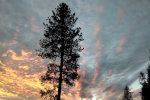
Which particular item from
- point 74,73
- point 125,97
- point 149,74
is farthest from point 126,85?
point 74,73

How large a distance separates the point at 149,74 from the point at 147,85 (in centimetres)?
283

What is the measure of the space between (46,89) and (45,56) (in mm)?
3694

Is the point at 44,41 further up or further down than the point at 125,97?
further up

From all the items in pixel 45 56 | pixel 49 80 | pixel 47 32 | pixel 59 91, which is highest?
pixel 47 32

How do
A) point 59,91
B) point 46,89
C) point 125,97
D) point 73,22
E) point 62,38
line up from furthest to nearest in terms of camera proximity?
point 125,97
point 73,22
point 62,38
point 46,89
point 59,91

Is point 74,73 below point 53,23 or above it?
below

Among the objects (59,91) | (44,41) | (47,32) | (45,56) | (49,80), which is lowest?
(59,91)

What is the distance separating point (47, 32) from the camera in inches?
595

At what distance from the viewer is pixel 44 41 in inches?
587

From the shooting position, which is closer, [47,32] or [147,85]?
[47,32]

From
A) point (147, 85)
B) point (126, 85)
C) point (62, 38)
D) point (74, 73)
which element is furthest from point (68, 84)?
point (126, 85)

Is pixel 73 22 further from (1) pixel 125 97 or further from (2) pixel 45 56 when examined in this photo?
(1) pixel 125 97

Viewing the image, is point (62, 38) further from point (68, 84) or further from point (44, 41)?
point (68, 84)

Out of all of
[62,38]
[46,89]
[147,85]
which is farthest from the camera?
[147,85]
